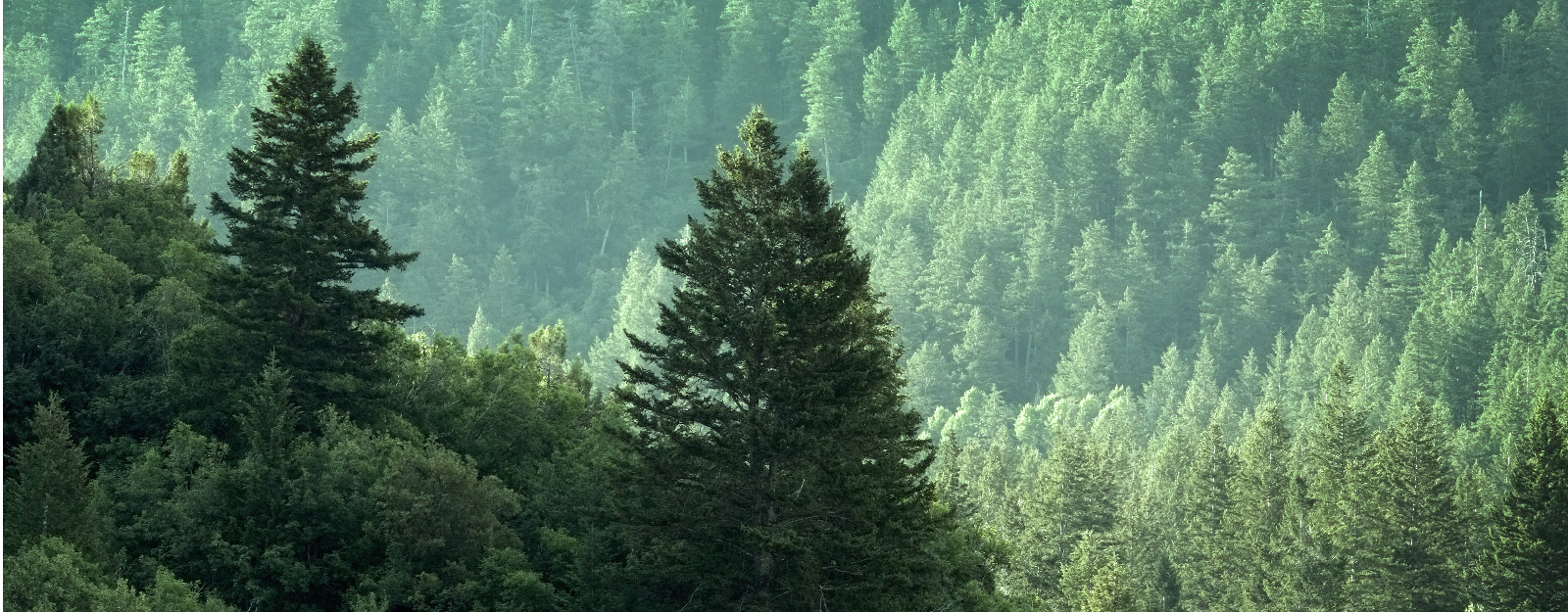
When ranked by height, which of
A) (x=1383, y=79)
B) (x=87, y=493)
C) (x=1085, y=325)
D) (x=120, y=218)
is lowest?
(x=87, y=493)

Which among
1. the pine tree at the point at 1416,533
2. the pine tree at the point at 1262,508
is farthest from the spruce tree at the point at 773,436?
the pine tree at the point at 1262,508

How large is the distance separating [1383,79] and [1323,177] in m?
15.2

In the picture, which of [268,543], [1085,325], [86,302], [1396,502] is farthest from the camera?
[1085,325]

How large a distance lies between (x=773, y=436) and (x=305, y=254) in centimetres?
1259

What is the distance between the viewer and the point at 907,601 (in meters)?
40.3

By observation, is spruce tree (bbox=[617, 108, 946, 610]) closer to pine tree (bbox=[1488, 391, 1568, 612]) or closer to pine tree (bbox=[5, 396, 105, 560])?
pine tree (bbox=[5, 396, 105, 560])

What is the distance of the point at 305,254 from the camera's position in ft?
147

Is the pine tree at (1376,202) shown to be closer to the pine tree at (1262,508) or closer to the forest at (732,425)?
the forest at (732,425)

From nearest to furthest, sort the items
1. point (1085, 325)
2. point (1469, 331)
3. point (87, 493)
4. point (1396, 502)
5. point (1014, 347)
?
point (87, 493) < point (1396, 502) < point (1469, 331) < point (1085, 325) < point (1014, 347)

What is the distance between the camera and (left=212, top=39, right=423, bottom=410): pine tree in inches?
1762

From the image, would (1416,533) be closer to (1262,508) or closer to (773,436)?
(1262,508)

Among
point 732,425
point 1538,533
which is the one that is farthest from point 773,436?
point 1538,533

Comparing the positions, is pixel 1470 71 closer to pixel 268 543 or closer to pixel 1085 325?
pixel 1085 325

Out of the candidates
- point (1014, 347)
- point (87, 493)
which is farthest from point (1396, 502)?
point (1014, 347)
